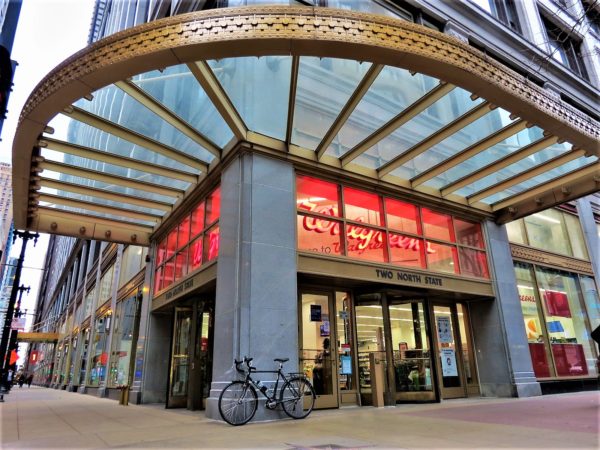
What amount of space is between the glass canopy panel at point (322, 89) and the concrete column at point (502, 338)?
281 inches

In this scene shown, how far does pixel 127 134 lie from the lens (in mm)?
8133

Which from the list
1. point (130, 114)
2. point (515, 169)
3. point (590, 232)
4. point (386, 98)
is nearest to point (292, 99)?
point (386, 98)

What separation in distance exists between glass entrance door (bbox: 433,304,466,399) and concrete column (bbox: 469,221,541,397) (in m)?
0.77

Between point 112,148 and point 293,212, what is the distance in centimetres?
452

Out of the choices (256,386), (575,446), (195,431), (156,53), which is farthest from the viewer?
(256,386)

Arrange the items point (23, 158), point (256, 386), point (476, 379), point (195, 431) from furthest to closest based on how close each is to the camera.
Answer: point (476, 379) → point (23, 158) → point (256, 386) → point (195, 431)

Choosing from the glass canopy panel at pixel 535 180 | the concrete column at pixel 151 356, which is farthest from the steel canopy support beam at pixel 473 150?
the concrete column at pixel 151 356

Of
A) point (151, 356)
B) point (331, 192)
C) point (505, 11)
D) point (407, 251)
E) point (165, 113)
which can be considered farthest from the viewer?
point (505, 11)

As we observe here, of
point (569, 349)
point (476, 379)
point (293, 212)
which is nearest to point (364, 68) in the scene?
point (293, 212)

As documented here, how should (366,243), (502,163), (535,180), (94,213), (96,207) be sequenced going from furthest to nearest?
(94,213), (535,180), (96,207), (366,243), (502,163)

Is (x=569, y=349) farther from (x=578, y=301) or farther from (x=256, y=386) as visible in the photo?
(x=256, y=386)

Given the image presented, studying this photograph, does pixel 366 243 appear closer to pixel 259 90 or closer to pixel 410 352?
pixel 410 352

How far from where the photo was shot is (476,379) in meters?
11.5

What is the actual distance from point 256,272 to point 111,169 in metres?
5.37
